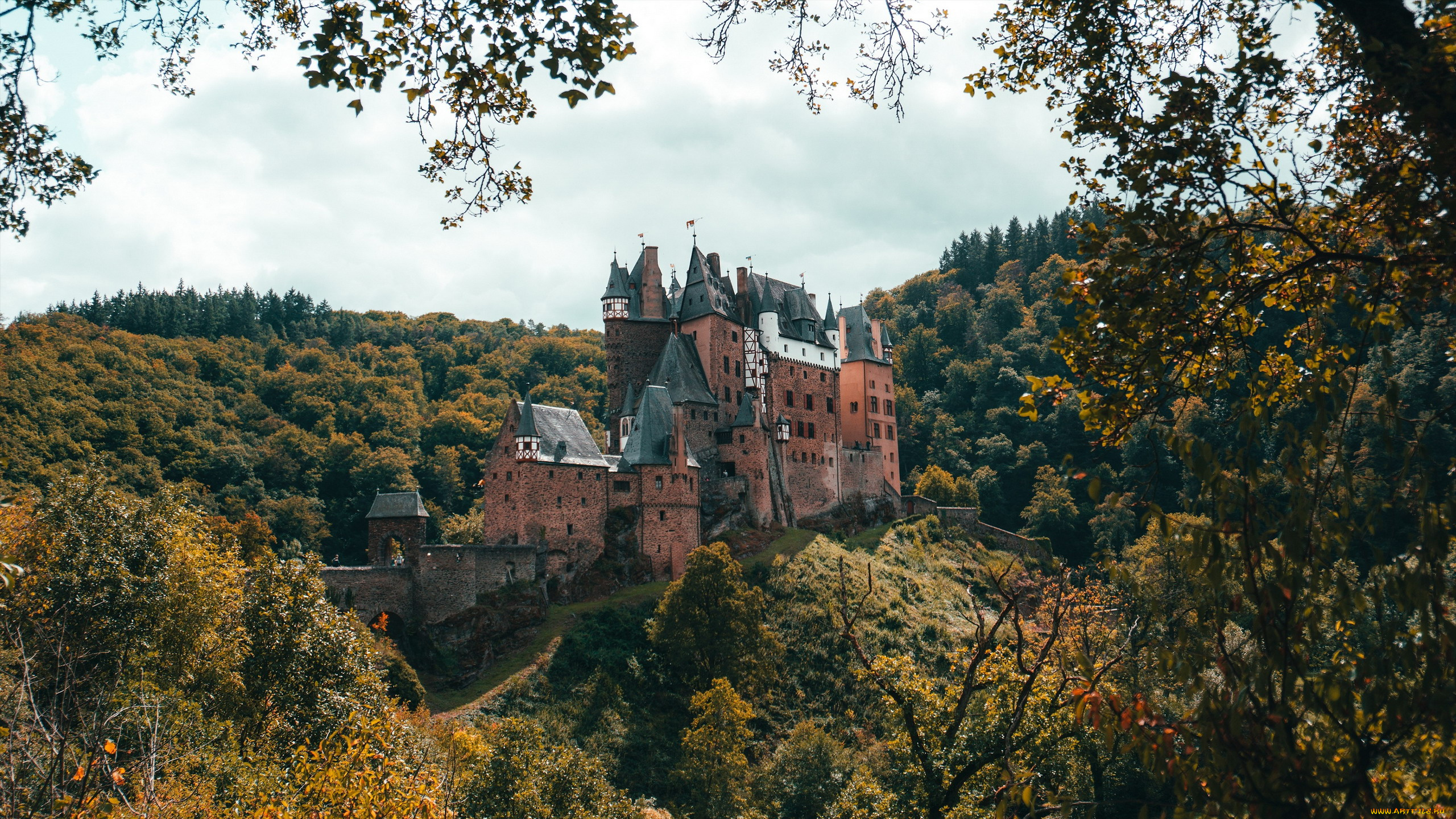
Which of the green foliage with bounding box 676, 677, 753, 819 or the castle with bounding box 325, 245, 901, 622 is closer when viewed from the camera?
the green foliage with bounding box 676, 677, 753, 819

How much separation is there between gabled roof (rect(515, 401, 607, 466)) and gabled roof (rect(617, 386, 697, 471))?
1659mm

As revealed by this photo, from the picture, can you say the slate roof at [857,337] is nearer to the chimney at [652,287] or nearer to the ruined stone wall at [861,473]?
the ruined stone wall at [861,473]

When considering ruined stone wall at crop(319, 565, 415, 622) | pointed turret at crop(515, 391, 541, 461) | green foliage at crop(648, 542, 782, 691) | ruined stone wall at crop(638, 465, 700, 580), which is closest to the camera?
ruined stone wall at crop(319, 565, 415, 622)

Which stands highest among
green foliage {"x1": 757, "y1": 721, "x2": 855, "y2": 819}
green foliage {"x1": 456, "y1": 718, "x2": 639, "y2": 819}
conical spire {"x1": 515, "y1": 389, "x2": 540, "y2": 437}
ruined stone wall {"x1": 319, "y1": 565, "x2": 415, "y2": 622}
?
conical spire {"x1": 515, "y1": 389, "x2": 540, "y2": 437}

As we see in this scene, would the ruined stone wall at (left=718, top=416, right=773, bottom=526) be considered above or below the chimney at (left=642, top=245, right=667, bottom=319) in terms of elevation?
below

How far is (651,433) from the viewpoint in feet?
175

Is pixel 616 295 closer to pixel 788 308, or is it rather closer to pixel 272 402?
pixel 788 308

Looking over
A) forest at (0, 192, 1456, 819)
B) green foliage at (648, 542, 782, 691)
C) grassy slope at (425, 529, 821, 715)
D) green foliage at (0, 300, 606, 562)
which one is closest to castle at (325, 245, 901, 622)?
grassy slope at (425, 529, 821, 715)

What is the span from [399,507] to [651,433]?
12587 millimetres

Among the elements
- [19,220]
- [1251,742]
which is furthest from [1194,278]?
[19,220]

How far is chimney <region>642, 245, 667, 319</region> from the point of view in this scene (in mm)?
62062

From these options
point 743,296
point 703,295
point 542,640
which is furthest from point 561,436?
point 743,296

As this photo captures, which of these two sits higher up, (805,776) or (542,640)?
(542,640)

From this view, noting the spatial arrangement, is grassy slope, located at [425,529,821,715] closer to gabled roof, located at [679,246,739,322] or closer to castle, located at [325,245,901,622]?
castle, located at [325,245,901,622]
